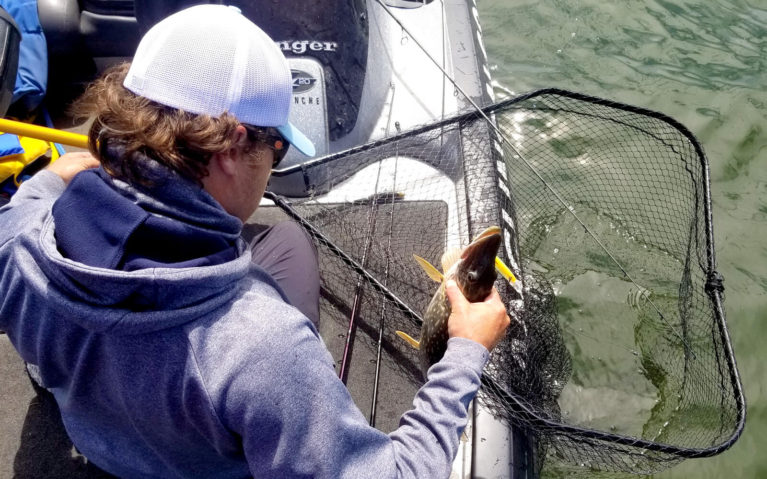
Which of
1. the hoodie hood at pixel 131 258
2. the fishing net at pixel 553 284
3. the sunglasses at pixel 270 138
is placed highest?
the sunglasses at pixel 270 138

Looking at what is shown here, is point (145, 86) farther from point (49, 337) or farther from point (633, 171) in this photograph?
point (633, 171)

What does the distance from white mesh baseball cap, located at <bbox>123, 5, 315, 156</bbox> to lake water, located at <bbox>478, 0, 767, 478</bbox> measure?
4.11 m

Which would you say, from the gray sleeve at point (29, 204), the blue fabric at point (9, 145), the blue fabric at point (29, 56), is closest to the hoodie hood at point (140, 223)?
the gray sleeve at point (29, 204)

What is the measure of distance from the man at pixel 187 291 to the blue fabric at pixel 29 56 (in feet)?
8.71

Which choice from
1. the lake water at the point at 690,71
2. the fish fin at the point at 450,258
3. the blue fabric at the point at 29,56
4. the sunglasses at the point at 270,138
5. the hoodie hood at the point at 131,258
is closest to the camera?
the hoodie hood at the point at 131,258

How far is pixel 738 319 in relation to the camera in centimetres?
428

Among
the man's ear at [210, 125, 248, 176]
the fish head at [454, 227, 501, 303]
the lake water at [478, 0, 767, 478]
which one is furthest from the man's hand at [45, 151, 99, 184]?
the lake water at [478, 0, 767, 478]

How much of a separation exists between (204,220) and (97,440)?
2.98 feet

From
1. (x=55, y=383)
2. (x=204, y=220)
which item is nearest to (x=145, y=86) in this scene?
(x=204, y=220)

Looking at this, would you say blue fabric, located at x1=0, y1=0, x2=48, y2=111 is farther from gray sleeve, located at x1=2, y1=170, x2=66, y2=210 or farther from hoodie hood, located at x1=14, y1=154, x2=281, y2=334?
hoodie hood, located at x1=14, y1=154, x2=281, y2=334

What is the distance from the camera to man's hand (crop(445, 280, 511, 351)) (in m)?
1.95

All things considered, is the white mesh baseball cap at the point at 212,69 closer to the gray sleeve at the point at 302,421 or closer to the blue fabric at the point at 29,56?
the gray sleeve at the point at 302,421

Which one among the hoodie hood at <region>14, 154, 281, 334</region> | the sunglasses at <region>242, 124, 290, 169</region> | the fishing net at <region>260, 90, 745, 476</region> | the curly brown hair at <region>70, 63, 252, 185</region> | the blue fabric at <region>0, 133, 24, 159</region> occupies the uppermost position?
the curly brown hair at <region>70, 63, 252, 185</region>

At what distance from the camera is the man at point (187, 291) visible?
4.08ft
